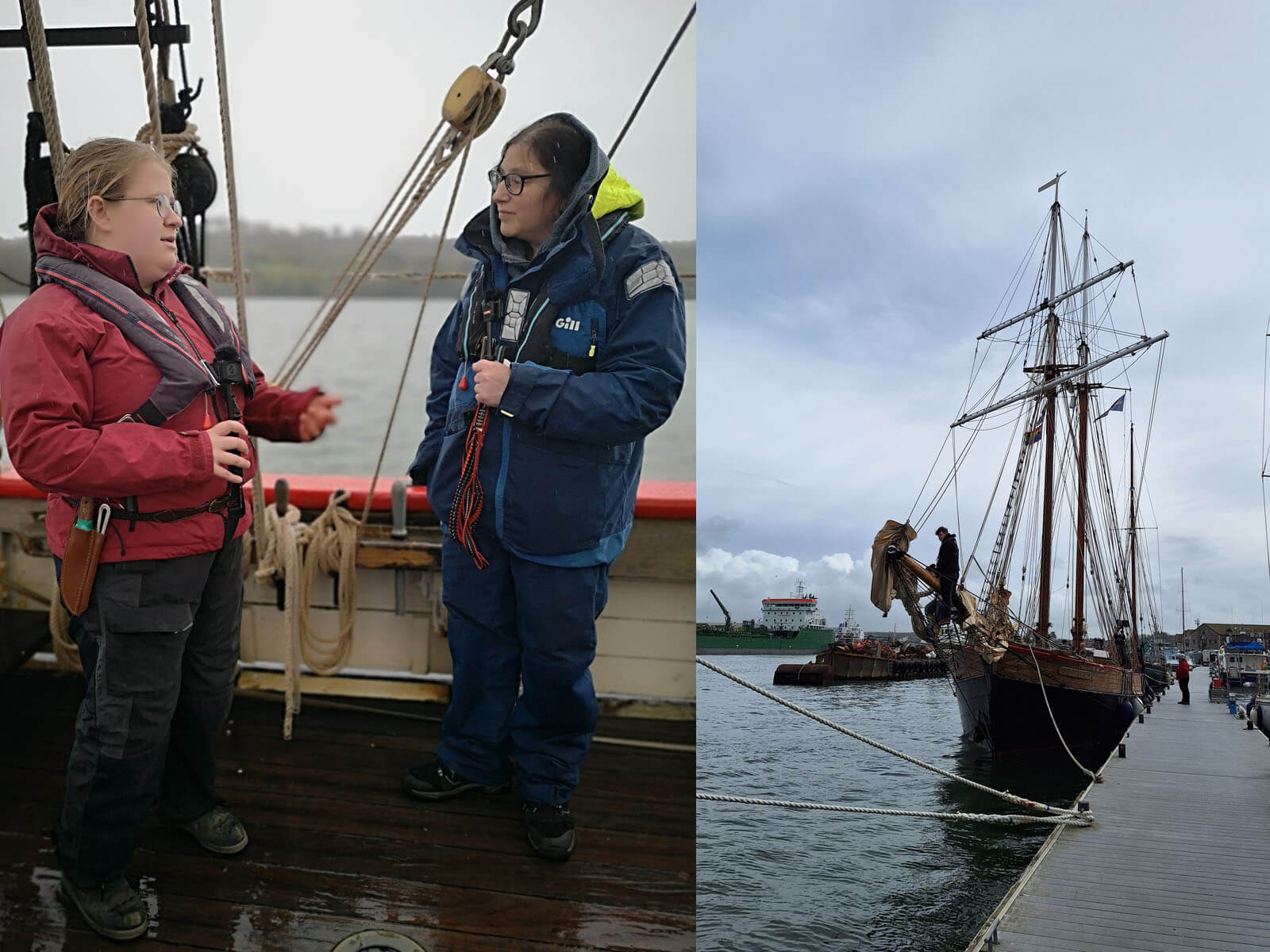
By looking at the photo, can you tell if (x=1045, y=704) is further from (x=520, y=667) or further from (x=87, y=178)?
(x=87, y=178)

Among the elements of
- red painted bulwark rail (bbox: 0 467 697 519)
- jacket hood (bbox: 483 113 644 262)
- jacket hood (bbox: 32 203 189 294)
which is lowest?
red painted bulwark rail (bbox: 0 467 697 519)

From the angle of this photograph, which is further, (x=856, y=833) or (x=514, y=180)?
(x=856, y=833)

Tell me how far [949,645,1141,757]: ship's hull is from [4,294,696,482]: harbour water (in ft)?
15.4

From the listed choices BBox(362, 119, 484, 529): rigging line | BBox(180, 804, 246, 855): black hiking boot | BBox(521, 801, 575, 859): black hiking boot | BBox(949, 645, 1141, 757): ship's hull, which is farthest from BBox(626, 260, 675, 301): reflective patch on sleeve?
BBox(949, 645, 1141, 757): ship's hull

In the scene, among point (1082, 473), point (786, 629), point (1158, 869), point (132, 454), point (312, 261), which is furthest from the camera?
point (1082, 473)

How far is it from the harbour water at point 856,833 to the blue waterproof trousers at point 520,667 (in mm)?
2011

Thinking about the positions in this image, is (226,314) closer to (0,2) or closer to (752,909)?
(0,2)

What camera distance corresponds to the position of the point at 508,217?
103 cm

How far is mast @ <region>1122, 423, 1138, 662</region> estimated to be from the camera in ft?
8.76

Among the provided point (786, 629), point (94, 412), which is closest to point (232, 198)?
point (94, 412)

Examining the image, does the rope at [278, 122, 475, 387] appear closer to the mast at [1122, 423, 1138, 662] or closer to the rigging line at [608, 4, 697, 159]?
the rigging line at [608, 4, 697, 159]

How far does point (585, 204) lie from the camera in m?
1.01

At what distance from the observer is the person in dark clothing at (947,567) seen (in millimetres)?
3256

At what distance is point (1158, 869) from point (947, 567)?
120 centimetres
